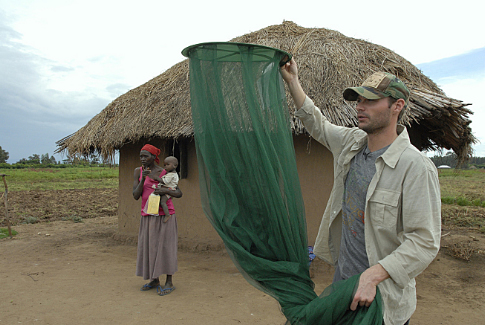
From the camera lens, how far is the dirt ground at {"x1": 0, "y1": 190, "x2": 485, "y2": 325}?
12.2 ft

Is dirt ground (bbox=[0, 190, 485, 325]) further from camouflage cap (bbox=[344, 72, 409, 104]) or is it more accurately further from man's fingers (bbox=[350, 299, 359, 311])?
camouflage cap (bbox=[344, 72, 409, 104])

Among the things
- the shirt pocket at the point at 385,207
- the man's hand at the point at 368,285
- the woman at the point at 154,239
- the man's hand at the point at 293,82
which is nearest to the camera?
the man's hand at the point at 368,285

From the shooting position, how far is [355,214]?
166cm

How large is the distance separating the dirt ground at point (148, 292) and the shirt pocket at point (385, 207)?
8.28ft

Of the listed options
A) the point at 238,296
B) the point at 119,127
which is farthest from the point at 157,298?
the point at 119,127

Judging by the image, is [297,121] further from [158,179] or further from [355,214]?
[355,214]

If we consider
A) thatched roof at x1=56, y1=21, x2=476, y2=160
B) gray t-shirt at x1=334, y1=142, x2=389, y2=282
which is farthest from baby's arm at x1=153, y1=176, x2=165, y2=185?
gray t-shirt at x1=334, y1=142, x2=389, y2=282

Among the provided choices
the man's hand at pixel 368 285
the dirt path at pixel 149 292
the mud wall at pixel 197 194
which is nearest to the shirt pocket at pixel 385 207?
the man's hand at pixel 368 285

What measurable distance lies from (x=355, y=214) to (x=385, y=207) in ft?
0.64

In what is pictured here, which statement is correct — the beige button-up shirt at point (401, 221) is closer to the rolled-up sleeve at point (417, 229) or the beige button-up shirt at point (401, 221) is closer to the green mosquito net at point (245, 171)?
the rolled-up sleeve at point (417, 229)

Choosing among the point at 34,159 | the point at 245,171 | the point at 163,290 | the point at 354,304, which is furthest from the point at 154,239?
the point at 34,159

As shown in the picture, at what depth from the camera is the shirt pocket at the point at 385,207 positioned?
146 centimetres

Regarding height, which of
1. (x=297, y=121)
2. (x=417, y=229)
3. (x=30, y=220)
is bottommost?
(x=30, y=220)

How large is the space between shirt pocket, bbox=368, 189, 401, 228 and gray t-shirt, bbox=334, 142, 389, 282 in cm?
9
